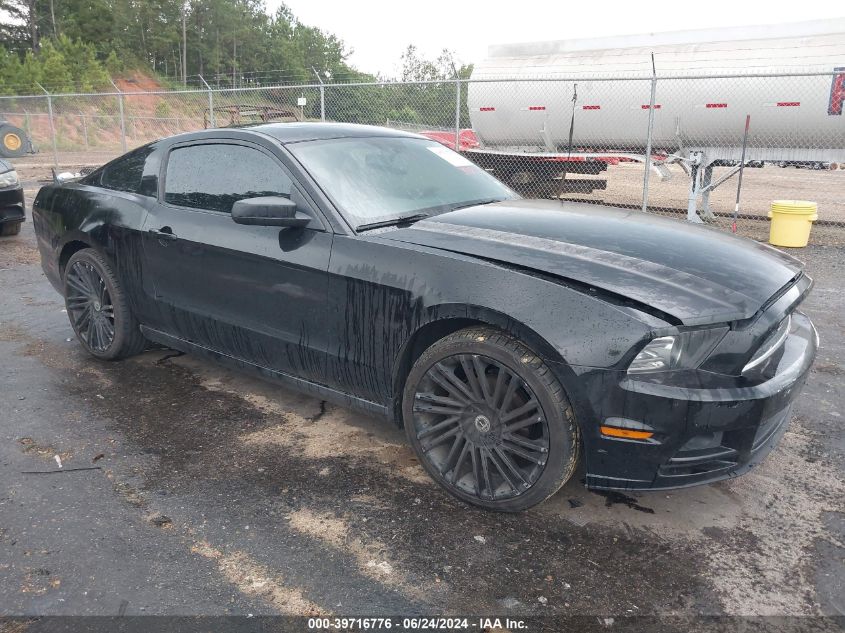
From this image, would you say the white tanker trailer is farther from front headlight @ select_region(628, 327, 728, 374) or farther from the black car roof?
front headlight @ select_region(628, 327, 728, 374)

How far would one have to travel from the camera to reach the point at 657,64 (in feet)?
35.6

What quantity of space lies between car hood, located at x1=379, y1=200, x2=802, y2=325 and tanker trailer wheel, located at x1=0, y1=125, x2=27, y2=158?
21.1 metres

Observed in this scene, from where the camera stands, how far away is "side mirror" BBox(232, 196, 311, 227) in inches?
122

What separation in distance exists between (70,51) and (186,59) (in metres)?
20.5

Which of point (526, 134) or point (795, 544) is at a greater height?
point (526, 134)

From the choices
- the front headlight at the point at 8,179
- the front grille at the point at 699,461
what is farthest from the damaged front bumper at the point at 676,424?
the front headlight at the point at 8,179

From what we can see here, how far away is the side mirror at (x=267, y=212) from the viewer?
3.09 m

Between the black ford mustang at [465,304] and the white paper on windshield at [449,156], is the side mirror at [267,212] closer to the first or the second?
the black ford mustang at [465,304]

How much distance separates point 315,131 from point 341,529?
2124 mm

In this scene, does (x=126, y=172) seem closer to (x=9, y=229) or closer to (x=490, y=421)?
(x=490, y=421)

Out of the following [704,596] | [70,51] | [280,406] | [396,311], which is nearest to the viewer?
[704,596]

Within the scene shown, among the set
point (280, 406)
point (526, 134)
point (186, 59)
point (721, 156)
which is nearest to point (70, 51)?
point (186, 59)

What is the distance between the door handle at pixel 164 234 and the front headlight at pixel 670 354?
105 inches

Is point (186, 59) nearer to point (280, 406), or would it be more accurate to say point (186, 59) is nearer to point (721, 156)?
point (721, 156)
